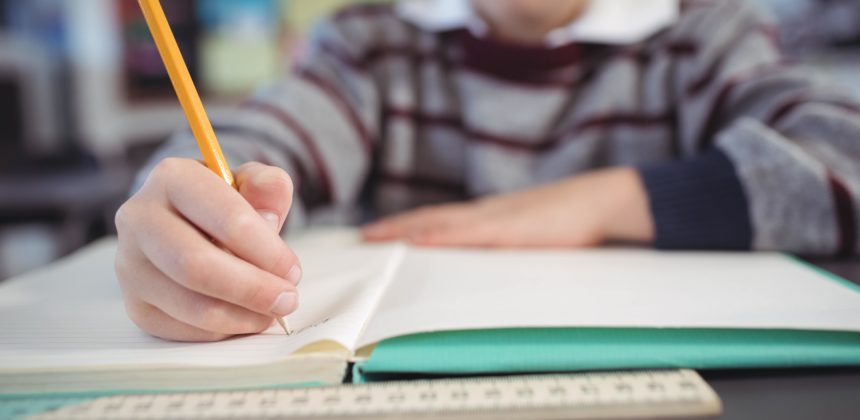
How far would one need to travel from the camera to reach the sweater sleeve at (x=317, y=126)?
1.97 feet

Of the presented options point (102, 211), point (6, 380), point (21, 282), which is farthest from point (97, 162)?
point (6, 380)

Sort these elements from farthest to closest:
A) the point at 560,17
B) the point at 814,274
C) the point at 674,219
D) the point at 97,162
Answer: the point at 97,162 < the point at 560,17 < the point at 674,219 < the point at 814,274

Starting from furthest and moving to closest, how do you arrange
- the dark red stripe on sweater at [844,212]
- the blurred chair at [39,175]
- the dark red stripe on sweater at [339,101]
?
the blurred chair at [39,175] → the dark red stripe on sweater at [339,101] → the dark red stripe on sweater at [844,212]

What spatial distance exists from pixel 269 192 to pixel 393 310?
0.29 feet

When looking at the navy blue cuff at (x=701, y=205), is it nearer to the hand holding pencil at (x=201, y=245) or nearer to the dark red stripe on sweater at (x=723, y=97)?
the dark red stripe on sweater at (x=723, y=97)

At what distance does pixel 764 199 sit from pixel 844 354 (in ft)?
0.73

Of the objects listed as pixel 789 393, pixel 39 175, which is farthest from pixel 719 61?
pixel 39 175

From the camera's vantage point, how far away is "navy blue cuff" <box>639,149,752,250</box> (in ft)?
1.59

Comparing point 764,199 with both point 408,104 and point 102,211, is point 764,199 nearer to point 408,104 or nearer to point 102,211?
point 408,104

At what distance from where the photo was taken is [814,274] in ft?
1.31

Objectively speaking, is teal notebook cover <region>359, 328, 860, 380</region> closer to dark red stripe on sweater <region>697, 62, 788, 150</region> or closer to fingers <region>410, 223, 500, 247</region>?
fingers <region>410, 223, 500, 247</region>

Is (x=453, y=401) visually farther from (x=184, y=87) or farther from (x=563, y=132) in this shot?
(x=563, y=132)

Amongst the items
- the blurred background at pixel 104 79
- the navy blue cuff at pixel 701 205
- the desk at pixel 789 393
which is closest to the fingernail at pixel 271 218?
the desk at pixel 789 393

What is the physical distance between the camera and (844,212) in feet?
1.56
